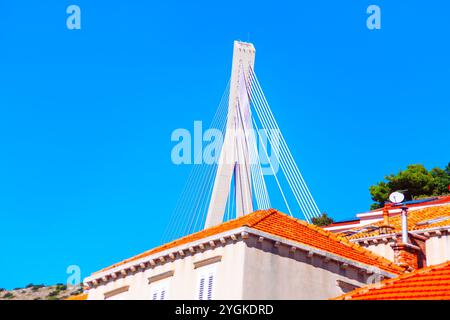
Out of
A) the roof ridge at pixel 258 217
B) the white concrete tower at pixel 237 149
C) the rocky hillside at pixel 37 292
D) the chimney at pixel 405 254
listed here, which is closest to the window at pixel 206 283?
the roof ridge at pixel 258 217

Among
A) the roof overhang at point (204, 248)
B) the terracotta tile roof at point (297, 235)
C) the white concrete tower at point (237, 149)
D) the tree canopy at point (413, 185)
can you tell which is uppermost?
the tree canopy at point (413, 185)

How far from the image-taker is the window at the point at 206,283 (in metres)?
23.9

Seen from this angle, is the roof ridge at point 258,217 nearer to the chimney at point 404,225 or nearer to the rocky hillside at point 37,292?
the chimney at point 404,225

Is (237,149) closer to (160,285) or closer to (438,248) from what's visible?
(438,248)

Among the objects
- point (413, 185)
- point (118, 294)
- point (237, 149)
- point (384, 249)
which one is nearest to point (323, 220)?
point (413, 185)

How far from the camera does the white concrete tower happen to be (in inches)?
1857

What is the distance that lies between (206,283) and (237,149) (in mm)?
25684

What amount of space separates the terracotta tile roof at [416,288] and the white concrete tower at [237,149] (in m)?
24.3

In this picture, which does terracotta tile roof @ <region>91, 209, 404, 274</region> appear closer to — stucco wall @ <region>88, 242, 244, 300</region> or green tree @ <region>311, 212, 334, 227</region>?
stucco wall @ <region>88, 242, 244, 300</region>

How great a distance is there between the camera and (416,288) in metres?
20.0
